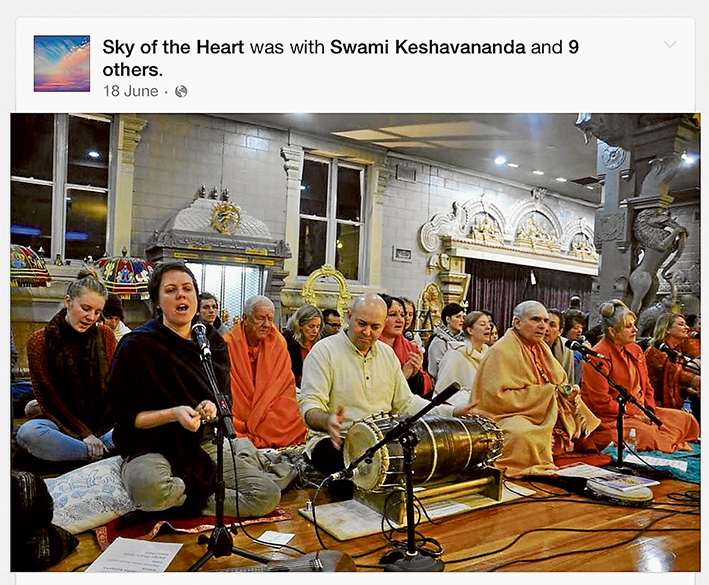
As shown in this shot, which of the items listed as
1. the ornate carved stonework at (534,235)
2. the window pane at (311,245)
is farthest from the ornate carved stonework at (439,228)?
the window pane at (311,245)

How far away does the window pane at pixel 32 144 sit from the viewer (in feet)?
7.98

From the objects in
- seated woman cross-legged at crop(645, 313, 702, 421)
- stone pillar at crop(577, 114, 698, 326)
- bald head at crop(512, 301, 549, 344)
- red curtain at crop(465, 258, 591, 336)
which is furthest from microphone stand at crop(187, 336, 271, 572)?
seated woman cross-legged at crop(645, 313, 702, 421)

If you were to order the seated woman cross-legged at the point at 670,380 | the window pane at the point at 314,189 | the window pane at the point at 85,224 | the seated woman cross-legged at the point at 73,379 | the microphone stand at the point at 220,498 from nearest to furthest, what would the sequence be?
the microphone stand at the point at 220,498 < the seated woman cross-legged at the point at 73,379 < the window pane at the point at 85,224 < the window pane at the point at 314,189 < the seated woman cross-legged at the point at 670,380

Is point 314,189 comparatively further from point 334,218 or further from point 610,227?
point 610,227

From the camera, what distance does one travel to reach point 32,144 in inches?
97.8

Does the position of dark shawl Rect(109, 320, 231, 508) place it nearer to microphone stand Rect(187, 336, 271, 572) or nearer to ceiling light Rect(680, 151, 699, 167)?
microphone stand Rect(187, 336, 271, 572)

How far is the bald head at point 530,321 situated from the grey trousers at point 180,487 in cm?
171

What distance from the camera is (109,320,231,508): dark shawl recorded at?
2.40 meters

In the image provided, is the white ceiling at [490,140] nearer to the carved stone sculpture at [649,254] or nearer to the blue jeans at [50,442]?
the carved stone sculpture at [649,254]

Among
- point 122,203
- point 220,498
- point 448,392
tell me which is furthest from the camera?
point 122,203

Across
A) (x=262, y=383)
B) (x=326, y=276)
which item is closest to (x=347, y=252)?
(x=326, y=276)

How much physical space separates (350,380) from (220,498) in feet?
3.49
